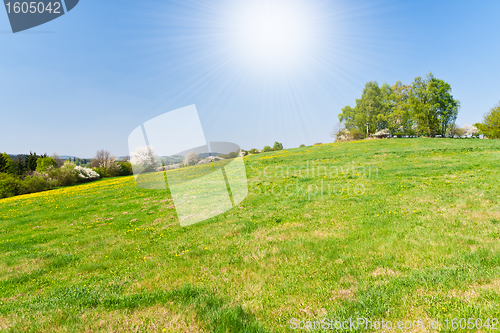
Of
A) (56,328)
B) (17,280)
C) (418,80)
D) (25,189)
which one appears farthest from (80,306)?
(418,80)

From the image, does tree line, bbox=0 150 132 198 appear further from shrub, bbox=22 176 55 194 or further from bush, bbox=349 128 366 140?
bush, bbox=349 128 366 140

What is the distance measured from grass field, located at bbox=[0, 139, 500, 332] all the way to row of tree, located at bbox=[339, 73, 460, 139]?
5579cm

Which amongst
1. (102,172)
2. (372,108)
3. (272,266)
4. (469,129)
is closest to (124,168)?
(102,172)

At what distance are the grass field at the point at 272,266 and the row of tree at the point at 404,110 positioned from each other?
55793 mm

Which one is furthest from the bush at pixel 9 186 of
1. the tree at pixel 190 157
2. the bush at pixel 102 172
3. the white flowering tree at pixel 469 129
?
the white flowering tree at pixel 469 129

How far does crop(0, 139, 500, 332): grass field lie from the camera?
4070 mm

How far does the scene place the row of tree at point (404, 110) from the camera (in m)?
54.7

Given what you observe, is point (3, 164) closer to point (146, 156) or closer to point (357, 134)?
point (146, 156)

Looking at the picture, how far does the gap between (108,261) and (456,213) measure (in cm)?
1420

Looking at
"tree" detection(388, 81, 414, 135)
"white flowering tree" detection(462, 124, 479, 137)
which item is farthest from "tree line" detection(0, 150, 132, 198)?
"white flowering tree" detection(462, 124, 479, 137)

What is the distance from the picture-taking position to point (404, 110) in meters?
63.7

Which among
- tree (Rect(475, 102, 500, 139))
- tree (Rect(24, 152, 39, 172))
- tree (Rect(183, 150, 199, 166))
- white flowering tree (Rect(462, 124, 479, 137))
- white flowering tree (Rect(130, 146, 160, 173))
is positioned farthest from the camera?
white flowering tree (Rect(462, 124, 479, 137))

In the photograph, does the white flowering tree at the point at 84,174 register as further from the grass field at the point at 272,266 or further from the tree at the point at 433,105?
the tree at the point at 433,105

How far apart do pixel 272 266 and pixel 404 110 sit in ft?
251
